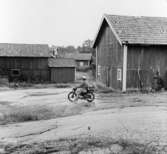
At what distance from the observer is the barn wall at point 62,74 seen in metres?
31.4

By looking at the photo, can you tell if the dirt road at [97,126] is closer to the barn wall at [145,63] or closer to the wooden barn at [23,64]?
the barn wall at [145,63]

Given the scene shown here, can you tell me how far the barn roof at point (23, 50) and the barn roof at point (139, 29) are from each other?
14720 millimetres

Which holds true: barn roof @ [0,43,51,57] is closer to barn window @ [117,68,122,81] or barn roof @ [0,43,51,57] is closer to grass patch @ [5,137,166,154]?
barn window @ [117,68,122,81]

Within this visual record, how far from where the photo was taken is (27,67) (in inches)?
1218

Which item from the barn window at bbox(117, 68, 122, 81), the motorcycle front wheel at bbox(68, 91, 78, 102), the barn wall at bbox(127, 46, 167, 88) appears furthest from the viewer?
the barn window at bbox(117, 68, 122, 81)

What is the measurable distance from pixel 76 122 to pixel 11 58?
24658 millimetres

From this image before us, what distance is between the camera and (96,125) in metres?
7.74

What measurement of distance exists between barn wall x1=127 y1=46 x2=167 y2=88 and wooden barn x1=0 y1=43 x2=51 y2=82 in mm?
17483

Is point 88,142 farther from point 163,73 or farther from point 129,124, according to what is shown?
point 163,73

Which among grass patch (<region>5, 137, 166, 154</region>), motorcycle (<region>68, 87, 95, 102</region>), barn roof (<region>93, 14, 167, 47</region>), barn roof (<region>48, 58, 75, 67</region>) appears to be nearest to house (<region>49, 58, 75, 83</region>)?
barn roof (<region>48, 58, 75, 67</region>)

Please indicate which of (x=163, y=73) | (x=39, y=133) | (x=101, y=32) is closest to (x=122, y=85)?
(x=163, y=73)

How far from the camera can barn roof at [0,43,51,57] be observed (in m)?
30.7

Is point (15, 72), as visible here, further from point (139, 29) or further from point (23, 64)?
point (139, 29)

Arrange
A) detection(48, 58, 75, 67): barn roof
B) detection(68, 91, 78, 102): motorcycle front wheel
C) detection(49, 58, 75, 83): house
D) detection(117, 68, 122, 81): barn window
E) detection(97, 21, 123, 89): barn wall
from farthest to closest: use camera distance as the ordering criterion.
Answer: detection(48, 58, 75, 67): barn roof < detection(49, 58, 75, 83): house < detection(97, 21, 123, 89): barn wall < detection(117, 68, 122, 81): barn window < detection(68, 91, 78, 102): motorcycle front wheel
